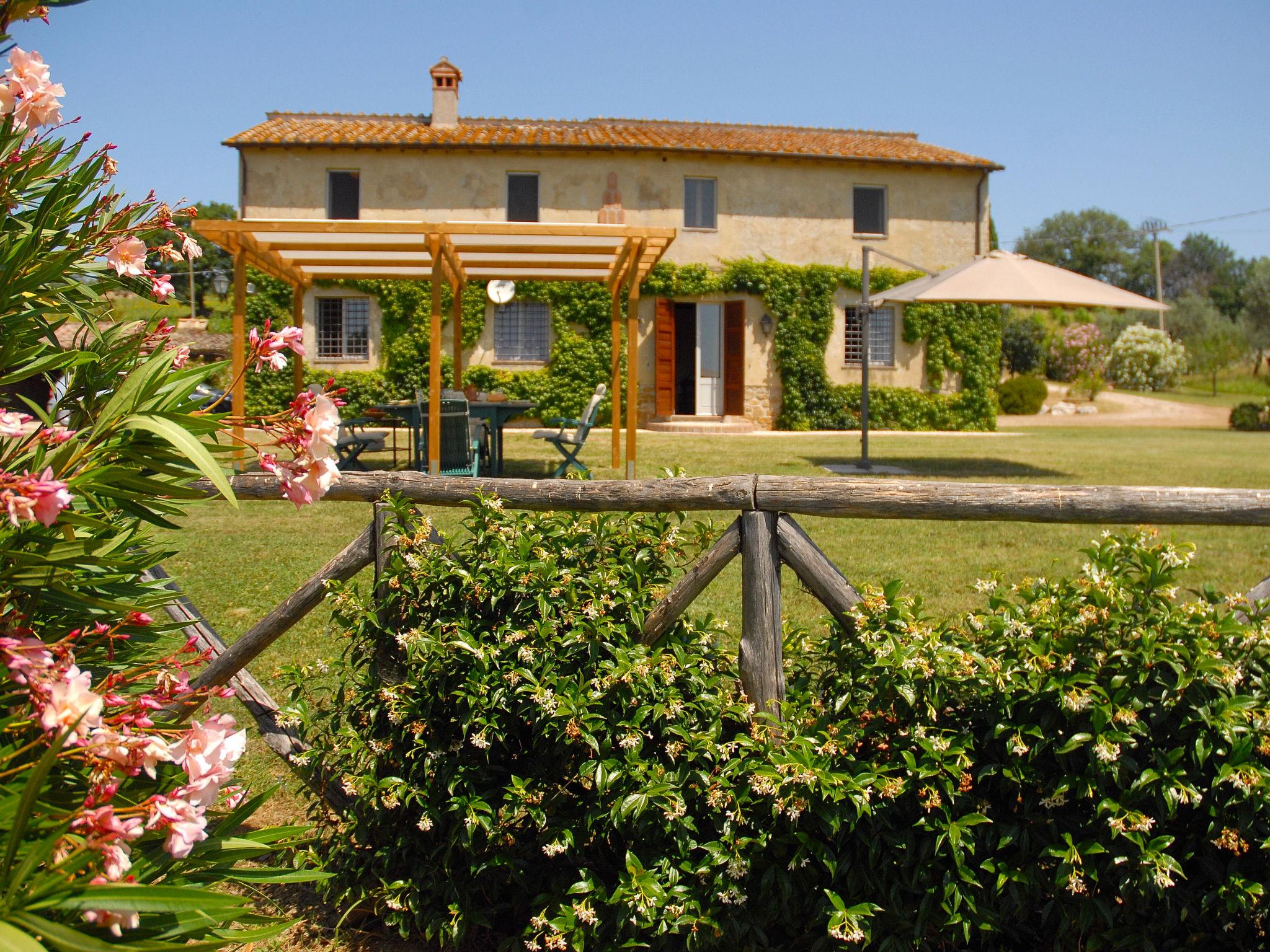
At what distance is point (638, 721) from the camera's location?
267 centimetres

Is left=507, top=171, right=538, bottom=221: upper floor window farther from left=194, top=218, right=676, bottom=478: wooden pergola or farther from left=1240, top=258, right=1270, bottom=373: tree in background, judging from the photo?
left=1240, top=258, right=1270, bottom=373: tree in background

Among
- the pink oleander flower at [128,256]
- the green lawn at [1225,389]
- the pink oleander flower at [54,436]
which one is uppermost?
the green lawn at [1225,389]

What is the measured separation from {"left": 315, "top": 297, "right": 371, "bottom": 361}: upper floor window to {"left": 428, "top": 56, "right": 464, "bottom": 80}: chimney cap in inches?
197

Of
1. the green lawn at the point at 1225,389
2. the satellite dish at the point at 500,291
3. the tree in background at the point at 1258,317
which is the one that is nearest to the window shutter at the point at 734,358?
the satellite dish at the point at 500,291

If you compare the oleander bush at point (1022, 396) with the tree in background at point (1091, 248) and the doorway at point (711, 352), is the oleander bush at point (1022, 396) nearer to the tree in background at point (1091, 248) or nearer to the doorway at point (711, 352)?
the doorway at point (711, 352)

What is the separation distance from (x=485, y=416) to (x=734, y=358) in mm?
11169

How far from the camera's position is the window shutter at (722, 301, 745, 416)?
67.8ft

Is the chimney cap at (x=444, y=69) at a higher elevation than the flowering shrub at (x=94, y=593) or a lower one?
higher

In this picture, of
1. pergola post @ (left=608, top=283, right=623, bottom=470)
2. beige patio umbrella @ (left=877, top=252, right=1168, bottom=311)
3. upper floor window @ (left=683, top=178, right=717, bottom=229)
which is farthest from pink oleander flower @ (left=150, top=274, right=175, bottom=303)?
upper floor window @ (left=683, top=178, right=717, bottom=229)

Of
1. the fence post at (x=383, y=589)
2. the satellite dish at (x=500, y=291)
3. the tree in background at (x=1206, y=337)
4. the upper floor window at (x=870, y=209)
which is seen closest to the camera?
the fence post at (x=383, y=589)

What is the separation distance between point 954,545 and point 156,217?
638 cm

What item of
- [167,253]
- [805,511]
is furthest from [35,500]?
[805,511]

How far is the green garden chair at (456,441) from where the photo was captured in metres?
9.72

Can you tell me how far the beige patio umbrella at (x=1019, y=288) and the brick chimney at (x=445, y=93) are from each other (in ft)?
39.7
